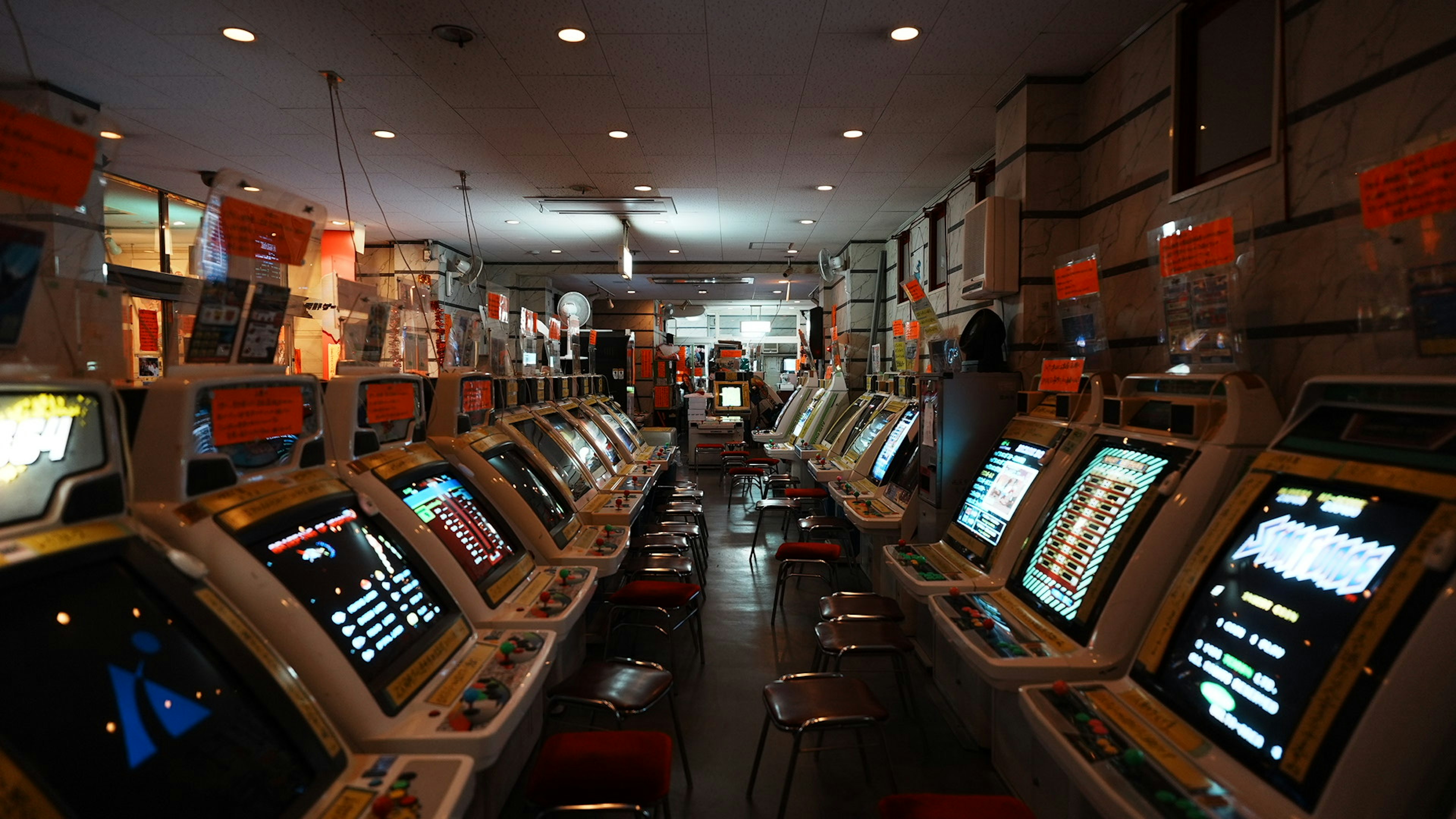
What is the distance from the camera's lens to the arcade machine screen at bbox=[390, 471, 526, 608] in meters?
2.40

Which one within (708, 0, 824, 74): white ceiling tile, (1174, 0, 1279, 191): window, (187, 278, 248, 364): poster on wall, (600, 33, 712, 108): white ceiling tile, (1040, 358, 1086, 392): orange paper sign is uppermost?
(600, 33, 712, 108): white ceiling tile

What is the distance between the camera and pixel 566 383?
5.85 meters

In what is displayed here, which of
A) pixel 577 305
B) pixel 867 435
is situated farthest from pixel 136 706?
pixel 577 305

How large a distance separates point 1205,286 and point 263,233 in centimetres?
297

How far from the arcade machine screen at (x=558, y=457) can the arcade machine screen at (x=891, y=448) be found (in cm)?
210

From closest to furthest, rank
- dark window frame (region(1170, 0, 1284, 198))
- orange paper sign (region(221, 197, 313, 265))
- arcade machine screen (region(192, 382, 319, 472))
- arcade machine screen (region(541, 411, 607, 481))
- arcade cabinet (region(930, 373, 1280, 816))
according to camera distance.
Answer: arcade machine screen (region(192, 382, 319, 472)), orange paper sign (region(221, 197, 313, 265)), arcade cabinet (region(930, 373, 1280, 816)), dark window frame (region(1170, 0, 1284, 198)), arcade machine screen (region(541, 411, 607, 481))

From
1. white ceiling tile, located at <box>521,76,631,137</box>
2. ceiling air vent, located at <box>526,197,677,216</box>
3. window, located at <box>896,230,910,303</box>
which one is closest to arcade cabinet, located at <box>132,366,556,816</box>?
white ceiling tile, located at <box>521,76,631,137</box>

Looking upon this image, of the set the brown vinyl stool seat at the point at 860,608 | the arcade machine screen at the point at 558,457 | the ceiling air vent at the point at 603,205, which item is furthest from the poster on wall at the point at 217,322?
the ceiling air vent at the point at 603,205

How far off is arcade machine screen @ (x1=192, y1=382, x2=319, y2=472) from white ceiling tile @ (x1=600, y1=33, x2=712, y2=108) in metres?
2.57

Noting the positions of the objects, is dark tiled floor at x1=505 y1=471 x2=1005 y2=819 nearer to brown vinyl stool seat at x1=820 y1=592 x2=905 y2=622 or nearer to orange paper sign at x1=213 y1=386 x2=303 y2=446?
brown vinyl stool seat at x1=820 y1=592 x2=905 y2=622

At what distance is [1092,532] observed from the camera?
2.46 meters

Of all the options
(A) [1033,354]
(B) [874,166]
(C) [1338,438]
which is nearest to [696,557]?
(A) [1033,354]

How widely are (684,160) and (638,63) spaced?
1.86 meters

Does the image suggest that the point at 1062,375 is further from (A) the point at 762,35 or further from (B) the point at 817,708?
(A) the point at 762,35
